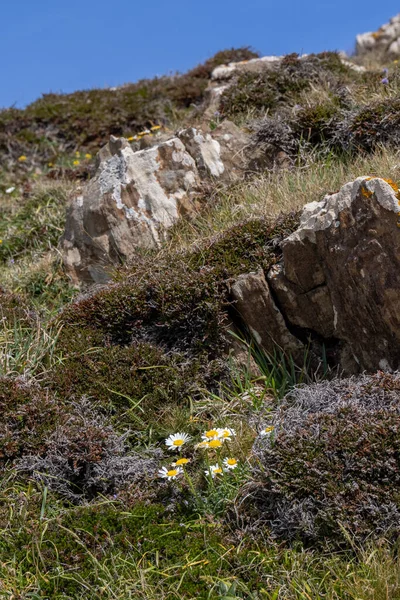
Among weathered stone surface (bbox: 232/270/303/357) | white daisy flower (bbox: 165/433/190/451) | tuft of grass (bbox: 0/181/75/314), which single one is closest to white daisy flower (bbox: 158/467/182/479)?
white daisy flower (bbox: 165/433/190/451)

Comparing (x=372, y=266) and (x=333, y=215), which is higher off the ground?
(x=333, y=215)

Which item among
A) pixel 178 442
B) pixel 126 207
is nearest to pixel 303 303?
pixel 178 442

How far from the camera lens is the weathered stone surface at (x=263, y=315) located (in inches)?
221

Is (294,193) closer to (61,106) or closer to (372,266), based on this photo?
(372,266)

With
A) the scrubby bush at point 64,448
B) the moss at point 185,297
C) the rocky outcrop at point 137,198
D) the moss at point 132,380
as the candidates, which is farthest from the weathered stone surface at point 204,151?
the scrubby bush at point 64,448

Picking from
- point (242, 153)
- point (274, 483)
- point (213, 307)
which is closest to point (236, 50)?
point (242, 153)

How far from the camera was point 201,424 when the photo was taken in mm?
5219

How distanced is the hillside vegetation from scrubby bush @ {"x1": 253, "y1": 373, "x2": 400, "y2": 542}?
0.4 inches

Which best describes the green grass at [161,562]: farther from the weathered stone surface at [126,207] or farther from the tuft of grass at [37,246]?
the weathered stone surface at [126,207]

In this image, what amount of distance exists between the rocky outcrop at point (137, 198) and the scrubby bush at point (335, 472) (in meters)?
3.24

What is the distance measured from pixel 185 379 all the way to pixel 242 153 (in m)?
3.46

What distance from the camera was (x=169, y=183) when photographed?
7520 mm

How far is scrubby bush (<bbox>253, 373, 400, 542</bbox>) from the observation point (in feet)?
12.6

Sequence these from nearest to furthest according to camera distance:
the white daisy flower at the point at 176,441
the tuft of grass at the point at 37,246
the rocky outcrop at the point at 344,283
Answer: the white daisy flower at the point at 176,441 < the rocky outcrop at the point at 344,283 < the tuft of grass at the point at 37,246
